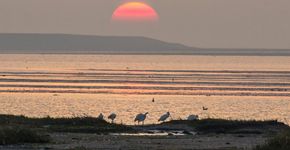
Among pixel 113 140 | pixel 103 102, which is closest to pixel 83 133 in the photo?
pixel 113 140

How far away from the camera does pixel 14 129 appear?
29.4 meters

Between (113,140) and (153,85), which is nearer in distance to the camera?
(113,140)

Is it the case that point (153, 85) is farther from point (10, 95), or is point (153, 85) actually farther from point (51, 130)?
point (51, 130)

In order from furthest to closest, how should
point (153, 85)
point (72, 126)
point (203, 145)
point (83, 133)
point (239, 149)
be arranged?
point (153, 85) < point (72, 126) < point (83, 133) < point (203, 145) < point (239, 149)

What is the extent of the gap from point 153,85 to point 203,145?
68.2 m

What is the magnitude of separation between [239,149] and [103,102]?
143 ft

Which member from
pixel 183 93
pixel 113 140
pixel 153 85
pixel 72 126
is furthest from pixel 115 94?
pixel 113 140

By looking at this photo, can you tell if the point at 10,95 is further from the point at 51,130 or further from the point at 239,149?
the point at 239,149

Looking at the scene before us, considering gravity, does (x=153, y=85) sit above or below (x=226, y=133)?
above

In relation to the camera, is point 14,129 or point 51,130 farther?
point 51,130

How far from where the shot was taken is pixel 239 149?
2717 cm

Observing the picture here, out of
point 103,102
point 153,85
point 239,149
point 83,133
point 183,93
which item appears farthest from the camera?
point 153,85

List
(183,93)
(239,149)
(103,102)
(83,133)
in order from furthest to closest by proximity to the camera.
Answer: (183,93) < (103,102) < (83,133) < (239,149)

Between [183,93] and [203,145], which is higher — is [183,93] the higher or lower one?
the higher one
